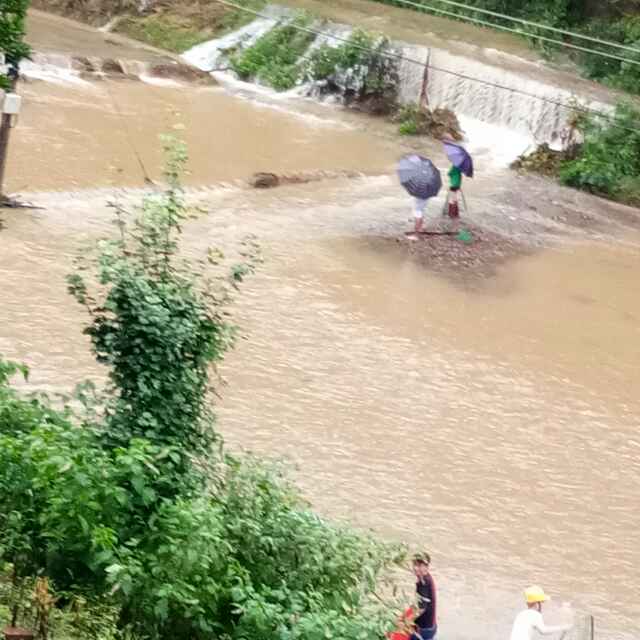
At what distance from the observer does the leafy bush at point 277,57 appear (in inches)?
1264

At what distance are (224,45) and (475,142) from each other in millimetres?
10156

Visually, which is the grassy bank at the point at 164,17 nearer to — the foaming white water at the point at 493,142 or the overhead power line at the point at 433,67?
the overhead power line at the point at 433,67

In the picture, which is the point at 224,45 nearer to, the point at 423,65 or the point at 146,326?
the point at 423,65

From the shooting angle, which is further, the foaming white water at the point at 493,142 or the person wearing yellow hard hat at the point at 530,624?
the foaming white water at the point at 493,142

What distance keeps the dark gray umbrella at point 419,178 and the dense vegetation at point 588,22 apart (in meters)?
13.3

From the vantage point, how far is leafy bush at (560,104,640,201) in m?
24.8

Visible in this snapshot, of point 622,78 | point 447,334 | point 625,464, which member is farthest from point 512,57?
point 625,464

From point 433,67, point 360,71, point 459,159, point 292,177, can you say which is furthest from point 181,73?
point 459,159

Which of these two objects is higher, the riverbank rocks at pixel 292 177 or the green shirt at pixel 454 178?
the green shirt at pixel 454 178

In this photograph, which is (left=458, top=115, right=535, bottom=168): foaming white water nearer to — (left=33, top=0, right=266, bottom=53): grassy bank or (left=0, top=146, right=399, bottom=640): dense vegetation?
(left=33, top=0, right=266, bottom=53): grassy bank

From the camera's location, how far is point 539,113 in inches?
1102

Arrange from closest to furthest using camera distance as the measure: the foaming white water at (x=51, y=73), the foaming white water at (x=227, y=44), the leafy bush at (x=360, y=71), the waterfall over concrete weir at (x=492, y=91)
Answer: the waterfall over concrete weir at (x=492, y=91)
the foaming white water at (x=51, y=73)
the leafy bush at (x=360, y=71)
the foaming white water at (x=227, y=44)

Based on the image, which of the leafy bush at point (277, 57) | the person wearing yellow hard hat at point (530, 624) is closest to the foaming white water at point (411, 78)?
the leafy bush at point (277, 57)

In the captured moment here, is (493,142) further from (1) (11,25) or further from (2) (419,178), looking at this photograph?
(1) (11,25)
